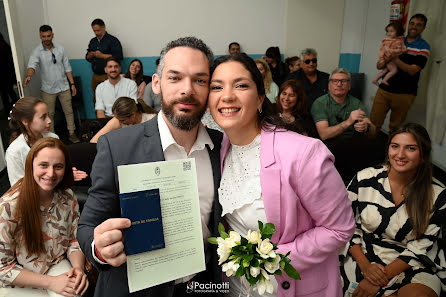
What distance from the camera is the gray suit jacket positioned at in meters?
1.33

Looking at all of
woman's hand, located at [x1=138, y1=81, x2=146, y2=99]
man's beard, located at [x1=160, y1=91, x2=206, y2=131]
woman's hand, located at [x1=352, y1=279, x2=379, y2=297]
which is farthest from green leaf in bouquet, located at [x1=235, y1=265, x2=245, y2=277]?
woman's hand, located at [x1=138, y1=81, x2=146, y2=99]

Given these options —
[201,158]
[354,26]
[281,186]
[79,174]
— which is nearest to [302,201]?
[281,186]

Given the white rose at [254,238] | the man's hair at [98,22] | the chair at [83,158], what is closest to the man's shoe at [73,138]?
the man's hair at [98,22]

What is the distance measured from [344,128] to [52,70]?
5722 millimetres

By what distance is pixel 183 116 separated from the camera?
4.76 ft

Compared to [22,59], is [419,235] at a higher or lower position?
lower

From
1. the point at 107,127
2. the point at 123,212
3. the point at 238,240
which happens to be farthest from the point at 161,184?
the point at 107,127

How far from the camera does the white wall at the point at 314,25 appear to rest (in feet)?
26.6

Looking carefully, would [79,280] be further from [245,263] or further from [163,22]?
[163,22]

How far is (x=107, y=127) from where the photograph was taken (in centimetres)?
401

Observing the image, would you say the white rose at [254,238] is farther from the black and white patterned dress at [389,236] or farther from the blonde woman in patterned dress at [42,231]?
the black and white patterned dress at [389,236]

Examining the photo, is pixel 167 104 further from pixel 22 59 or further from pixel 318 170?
pixel 22 59

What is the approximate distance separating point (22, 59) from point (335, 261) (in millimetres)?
6913

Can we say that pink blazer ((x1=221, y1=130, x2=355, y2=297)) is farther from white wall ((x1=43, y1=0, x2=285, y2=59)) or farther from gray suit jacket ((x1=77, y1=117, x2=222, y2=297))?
white wall ((x1=43, y1=0, x2=285, y2=59))
